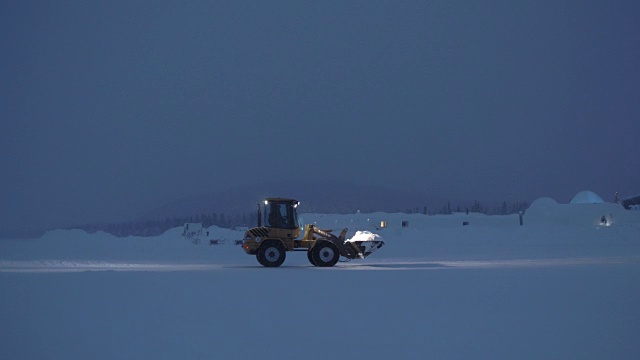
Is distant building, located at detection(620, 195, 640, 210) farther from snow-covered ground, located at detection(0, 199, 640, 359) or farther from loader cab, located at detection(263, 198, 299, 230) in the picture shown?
loader cab, located at detection(263, 198, 299, 230)

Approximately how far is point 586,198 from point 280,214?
71914mm

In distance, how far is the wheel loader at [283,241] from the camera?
82.4 feet

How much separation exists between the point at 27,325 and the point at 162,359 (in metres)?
3.64

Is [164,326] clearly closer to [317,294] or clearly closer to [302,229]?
[317,294]

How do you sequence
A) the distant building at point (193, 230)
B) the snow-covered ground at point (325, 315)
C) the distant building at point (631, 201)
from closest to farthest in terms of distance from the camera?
the snow-covered ground at point (325, 315) < the distant building at point (193, 230) < the distant building at point (631, 201)

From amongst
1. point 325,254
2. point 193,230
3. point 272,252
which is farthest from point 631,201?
point 272,252

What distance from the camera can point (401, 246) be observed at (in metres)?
45.8

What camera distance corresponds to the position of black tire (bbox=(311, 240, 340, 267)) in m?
24.8

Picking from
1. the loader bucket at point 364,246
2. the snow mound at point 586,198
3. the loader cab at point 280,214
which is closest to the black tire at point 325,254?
the loader bucket at point 364,246

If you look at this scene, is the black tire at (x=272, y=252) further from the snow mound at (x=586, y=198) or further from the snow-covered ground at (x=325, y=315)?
the snow mound at (x=586, y=198)

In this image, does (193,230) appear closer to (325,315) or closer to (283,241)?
(283,241)

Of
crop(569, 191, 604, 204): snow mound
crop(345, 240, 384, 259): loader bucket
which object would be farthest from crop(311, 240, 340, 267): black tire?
crop(569, 191, 604, 204): snow mound

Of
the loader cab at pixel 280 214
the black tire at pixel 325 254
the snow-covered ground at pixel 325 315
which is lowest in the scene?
the snow-covered ground at pixel 325 315

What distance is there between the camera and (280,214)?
25422mm
